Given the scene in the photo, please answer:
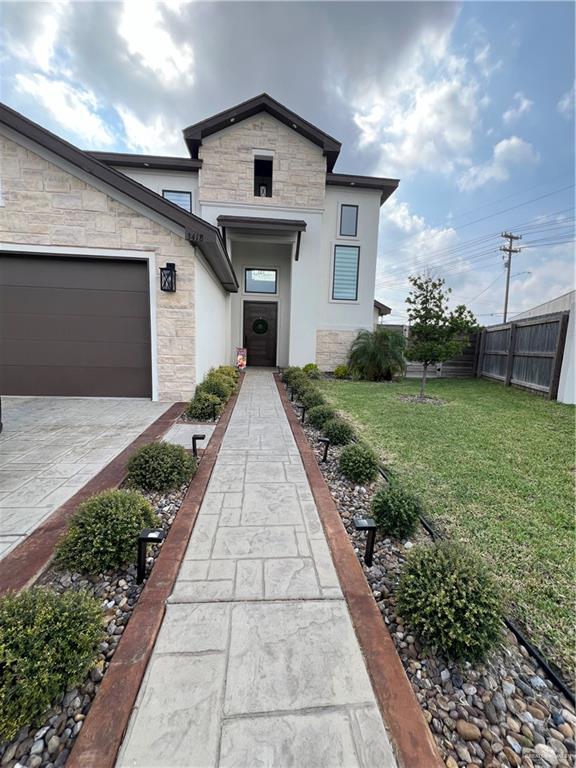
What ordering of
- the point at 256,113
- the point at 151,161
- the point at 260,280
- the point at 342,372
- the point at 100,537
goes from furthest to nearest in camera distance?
1. the point at 260,280
2. the point at 342,372
3. the point at 151,161
4. the point at 256,113
5. the point at 100,537

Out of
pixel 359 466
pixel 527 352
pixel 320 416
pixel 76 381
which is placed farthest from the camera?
pixel 527 352

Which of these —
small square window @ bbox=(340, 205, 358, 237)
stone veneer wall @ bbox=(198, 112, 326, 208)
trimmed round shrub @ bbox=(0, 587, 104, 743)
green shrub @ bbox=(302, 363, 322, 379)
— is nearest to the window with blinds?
small square window @ bbox=(340, 205, 358, 237)

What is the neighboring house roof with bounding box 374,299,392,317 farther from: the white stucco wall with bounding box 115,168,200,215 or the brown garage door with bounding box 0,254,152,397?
the brown garage door with bounding box 0,254,152,397

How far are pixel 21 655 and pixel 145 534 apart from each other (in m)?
0.68

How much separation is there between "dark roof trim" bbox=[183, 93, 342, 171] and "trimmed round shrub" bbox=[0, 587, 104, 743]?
12970mm

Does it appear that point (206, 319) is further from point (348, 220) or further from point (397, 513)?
point (348, 220)

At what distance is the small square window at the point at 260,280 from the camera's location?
13.0m

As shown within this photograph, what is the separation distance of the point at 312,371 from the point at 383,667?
10115 millimetres

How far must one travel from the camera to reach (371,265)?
12.5 meters


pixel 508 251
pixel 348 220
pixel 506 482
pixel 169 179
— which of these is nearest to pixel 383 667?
pixel 506 482

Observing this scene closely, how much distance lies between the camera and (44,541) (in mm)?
2141

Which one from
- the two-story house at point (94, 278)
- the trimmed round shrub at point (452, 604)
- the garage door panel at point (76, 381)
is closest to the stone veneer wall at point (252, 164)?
the two-story house at point (94, 278)

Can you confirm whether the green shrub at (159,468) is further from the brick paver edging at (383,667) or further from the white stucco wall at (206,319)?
the white stucco wall at (206,319)

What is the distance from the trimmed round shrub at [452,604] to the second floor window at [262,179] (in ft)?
42.9
